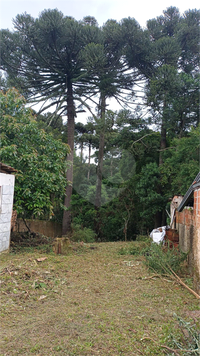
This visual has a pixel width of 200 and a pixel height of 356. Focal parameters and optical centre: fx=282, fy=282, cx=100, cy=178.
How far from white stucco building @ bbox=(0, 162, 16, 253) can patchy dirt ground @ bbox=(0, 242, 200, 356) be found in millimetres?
788

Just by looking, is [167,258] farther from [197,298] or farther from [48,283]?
[48,283]

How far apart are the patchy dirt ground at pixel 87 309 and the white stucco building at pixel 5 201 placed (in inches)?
31.0

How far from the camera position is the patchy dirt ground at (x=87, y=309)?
118 inches

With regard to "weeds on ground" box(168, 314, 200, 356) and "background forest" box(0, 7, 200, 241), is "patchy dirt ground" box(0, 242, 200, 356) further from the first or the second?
"background forest" box(0, 7, 200, 241)

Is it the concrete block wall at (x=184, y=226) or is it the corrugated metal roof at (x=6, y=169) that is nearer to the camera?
the concrete block wall at (x=184, y=226)

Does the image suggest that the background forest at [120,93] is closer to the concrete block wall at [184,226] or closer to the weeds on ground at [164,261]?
the concrete block wall at [184,226]

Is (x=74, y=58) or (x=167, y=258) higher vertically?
(x=74, y=58)

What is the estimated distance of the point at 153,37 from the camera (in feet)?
53.9

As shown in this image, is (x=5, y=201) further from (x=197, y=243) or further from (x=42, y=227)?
(x=42, y=227)

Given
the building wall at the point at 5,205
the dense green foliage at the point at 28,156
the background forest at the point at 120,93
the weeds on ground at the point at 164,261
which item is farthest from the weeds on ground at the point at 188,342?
the background forest at the point at 120,93

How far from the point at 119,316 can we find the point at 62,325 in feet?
2.52

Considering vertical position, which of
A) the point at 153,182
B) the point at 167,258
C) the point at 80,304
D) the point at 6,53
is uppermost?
the point at 6,53

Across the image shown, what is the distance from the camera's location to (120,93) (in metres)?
16.4

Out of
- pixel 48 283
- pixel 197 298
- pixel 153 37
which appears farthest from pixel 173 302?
pixel 153 37
